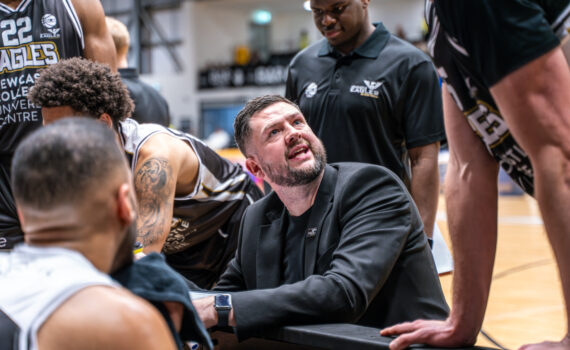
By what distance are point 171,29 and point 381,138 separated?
19.1 m

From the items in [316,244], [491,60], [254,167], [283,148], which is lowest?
[316,244]

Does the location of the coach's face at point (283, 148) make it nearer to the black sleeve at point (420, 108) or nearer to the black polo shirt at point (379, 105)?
the black polo shirt at point (379, 105)

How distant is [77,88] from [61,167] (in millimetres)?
1266

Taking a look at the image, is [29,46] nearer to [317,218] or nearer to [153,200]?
[153,200]

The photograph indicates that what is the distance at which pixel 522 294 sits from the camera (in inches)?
200

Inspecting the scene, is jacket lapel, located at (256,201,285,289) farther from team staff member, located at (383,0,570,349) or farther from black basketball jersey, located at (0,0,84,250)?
black basketball jersey, located at (0,0,84,250)

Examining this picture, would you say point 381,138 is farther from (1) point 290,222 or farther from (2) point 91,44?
(2) point 91,44

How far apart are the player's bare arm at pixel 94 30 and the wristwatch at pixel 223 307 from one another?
4.16 feet

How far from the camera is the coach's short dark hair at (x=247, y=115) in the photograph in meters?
2.53

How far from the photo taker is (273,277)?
214cm

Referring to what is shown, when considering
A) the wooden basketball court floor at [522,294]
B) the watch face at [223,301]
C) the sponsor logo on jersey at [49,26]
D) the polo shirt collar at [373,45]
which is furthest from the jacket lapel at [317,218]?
the wooden basketball court floor at [522,294]

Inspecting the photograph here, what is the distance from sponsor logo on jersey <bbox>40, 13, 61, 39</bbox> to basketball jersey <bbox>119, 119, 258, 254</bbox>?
0.51 meters

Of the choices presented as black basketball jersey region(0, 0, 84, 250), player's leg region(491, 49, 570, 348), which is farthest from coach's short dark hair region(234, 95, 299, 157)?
player's leg region(491, 49, 570, 348)

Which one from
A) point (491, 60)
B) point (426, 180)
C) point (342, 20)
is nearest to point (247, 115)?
point (342, 20)
